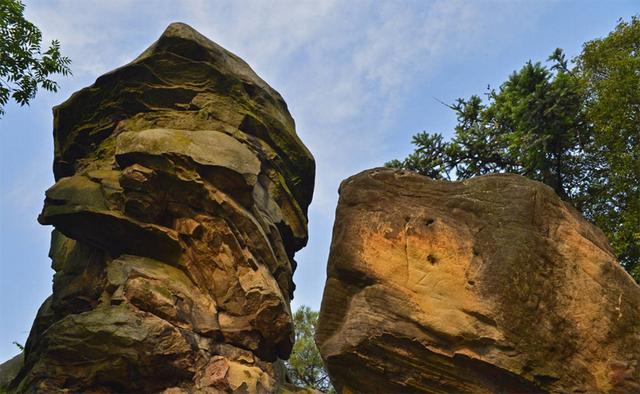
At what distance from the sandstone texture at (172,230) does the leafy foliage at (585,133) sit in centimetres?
538

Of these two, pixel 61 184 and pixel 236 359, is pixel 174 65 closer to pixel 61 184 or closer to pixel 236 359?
pixel 61 184

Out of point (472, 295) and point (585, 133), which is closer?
point (472, 295)

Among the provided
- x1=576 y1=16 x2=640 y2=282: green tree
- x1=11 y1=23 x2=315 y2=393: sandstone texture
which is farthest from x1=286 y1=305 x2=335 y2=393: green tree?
x1=576 y1=16 x2=640 y2=282: green tree

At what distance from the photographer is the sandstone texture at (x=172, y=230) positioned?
15102 millimetres

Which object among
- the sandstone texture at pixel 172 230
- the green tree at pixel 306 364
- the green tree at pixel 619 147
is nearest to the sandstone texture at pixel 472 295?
the sandstone texture at pixel 172 230

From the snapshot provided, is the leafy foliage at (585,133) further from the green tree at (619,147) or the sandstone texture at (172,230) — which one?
the sandstone texture at (172,230)

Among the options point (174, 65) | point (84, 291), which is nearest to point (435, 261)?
point (84, 291)

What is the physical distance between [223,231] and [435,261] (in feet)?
25.0

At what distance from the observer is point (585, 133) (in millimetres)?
20391

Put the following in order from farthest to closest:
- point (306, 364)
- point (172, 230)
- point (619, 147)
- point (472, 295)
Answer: point (306, 364) → point (619, 147) → point (172, 230) → point (472, 295)

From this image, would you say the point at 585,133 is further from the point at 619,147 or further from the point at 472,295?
the point at 472,295

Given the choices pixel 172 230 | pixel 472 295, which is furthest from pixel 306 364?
pixel 472 295

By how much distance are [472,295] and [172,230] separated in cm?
898

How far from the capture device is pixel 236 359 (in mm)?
16062
